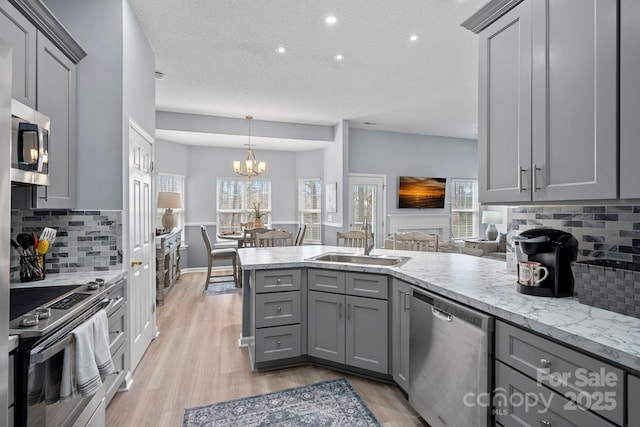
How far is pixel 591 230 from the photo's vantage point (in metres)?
1.67

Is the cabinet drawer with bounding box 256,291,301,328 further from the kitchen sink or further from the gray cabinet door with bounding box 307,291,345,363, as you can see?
the kitchen sink

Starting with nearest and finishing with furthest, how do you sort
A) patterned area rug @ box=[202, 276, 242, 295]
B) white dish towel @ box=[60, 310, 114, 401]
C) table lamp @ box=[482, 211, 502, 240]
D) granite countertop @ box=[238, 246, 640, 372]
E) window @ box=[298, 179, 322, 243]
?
1. granite countertop @ box=[238, 246, 640, 372]
2. white dish towel @ box=[60, 310, 114, 401]
3. patterned area rug @ box=[202, 276, 242, 295]
4. table lamp @ box=[482, 211, 502, 240]
5. window @ box=[298, 179, 322, 243]

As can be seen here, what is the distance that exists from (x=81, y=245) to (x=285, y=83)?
9.83 ft

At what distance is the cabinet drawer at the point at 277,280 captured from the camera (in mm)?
2635

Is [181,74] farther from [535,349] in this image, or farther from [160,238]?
[535,349]

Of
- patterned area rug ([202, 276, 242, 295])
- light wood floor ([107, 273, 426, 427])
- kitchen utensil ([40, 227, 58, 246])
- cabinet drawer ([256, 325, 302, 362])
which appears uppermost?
kitchen utensil ([40, 227, 58, 246])

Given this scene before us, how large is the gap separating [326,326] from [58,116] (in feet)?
7.85

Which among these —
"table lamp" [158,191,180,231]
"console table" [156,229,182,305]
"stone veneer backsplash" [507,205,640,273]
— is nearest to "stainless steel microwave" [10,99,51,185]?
"stone veneer backsplash" [507,205,640,273]

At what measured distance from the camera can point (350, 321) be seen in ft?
8.32

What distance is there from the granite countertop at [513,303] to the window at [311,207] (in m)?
4.48

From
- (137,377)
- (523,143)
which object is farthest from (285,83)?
(137,377)

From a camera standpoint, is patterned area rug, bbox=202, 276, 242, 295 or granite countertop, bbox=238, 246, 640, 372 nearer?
granite countertop, bbox=238, 246, 640, 372

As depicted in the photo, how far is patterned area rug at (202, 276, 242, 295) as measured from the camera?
5246mm

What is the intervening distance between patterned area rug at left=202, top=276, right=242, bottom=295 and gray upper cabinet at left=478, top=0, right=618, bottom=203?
14.4ft
